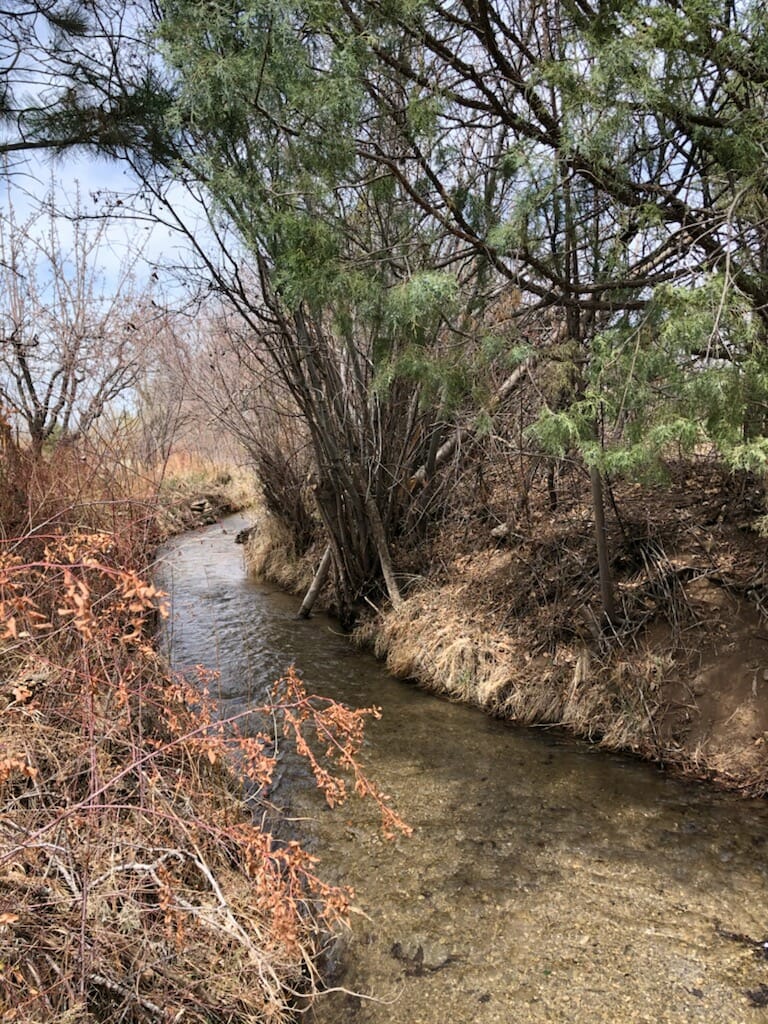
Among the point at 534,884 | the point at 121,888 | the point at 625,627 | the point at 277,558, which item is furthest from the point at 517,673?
the point at 277,558

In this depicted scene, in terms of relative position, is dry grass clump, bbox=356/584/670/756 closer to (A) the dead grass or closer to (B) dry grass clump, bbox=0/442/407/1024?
(A) the dead grass

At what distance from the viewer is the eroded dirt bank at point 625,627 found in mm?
3889

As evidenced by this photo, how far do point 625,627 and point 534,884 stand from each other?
200 cm

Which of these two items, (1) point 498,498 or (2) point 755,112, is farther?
(1) point 498,498

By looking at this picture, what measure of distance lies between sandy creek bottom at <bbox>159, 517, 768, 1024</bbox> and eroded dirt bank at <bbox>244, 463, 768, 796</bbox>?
0.88 feet

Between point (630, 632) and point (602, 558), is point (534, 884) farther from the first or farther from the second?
point (602, 558)

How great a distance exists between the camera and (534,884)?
288cm

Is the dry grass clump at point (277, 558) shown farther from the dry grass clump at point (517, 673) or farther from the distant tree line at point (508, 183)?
the distant tree line at point (508, 183)

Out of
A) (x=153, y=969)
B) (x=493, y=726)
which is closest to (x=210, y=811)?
(x=153, y=969)

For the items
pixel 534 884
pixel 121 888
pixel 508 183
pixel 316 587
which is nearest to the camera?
A: pixel 121 888

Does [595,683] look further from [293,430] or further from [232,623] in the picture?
[293,430]

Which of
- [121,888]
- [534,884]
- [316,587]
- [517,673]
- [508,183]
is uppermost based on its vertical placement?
[508,183]

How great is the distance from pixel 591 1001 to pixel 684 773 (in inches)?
72.6

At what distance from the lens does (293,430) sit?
26.5 ft
